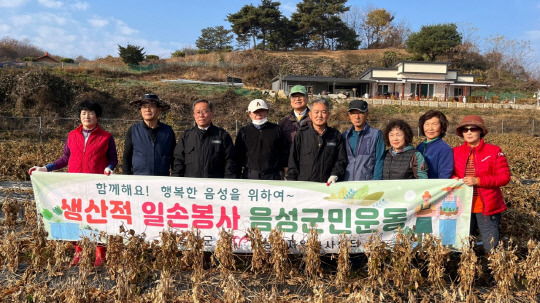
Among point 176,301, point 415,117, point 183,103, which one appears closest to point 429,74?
point 415,117

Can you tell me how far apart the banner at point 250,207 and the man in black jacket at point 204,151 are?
0.21 metres

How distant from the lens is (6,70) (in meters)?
25.2

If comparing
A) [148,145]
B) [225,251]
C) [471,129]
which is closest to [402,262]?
[471,129]

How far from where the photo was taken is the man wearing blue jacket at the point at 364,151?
3902 mm

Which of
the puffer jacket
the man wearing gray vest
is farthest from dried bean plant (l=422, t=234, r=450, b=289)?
the man wearing gray vest

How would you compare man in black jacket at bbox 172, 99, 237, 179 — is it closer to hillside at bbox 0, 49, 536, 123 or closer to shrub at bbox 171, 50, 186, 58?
hillside at bbox 0, 49, 536, 123

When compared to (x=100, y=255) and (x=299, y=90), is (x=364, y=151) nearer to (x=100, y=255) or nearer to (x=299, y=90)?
(x=299, y=90)

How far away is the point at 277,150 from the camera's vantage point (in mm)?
4148

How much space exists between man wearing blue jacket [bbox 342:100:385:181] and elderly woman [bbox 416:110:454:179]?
506 millimetres

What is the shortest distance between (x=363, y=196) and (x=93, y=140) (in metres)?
3.14

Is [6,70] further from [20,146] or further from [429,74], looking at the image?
[429,74]

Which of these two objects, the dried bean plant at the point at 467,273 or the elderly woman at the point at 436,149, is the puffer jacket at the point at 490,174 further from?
the dried bean plant at the point at 467,273

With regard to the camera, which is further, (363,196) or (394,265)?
(363,196)

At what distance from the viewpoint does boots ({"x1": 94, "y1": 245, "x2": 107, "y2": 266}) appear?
3.89 meters
